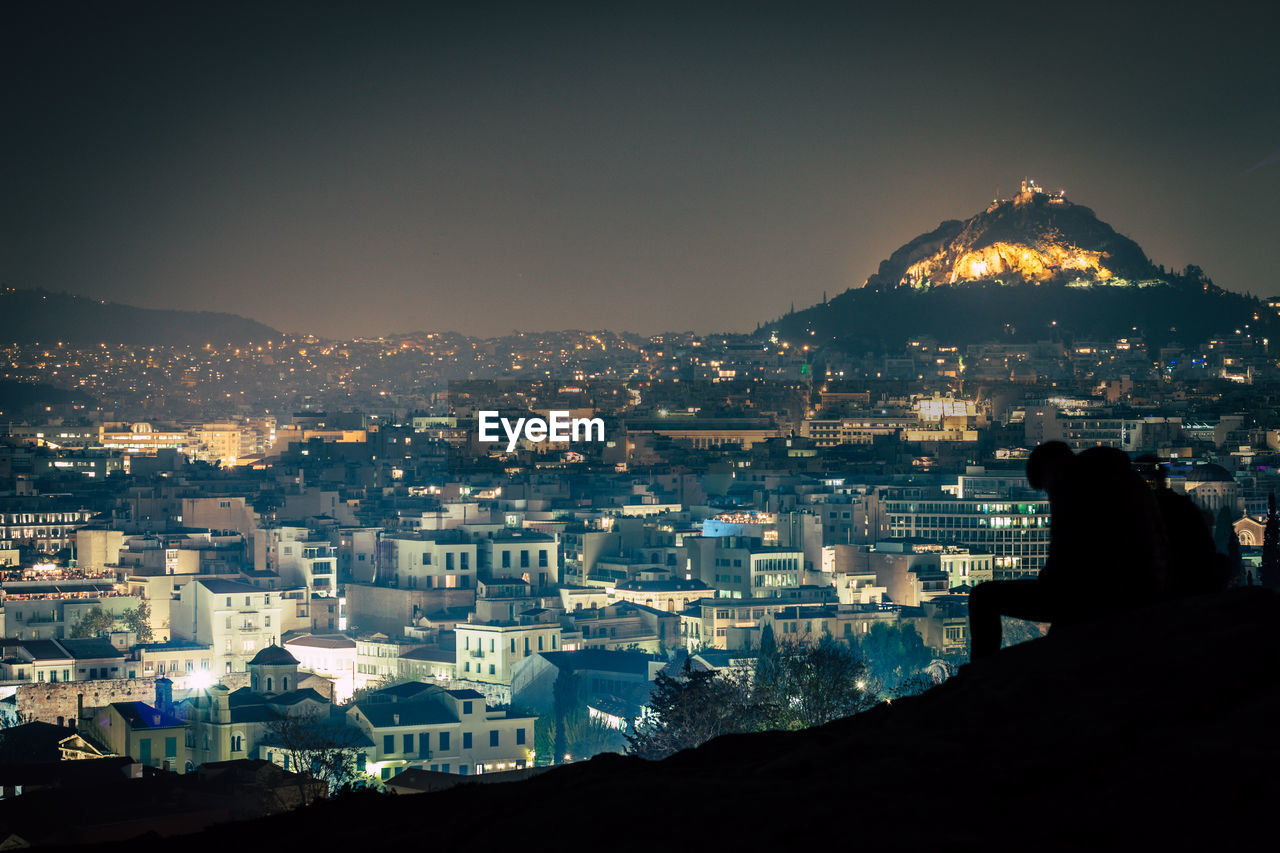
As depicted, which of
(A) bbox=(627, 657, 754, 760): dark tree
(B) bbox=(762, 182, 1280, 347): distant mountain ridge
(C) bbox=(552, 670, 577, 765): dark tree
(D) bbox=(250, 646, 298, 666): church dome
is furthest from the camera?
(B) bbox=(762, 182, 1280, 347): distant mountain ridge

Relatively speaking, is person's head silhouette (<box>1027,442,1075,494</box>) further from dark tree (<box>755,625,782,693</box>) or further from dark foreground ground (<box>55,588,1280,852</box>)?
dark tree (<box>755,625,782,693</box>)

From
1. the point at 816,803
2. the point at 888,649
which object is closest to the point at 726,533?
the point at 888,649

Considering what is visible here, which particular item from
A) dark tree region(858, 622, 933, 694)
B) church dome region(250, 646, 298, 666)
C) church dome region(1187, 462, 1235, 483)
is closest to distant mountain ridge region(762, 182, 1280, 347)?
church dome region(1187, 462, 1235, 483)

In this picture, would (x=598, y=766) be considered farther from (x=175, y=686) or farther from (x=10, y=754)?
(x=175, y=686)
